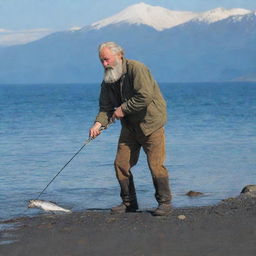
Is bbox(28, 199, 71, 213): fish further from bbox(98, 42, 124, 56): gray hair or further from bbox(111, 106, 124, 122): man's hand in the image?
bbox(98, 42, 124, 56): gray hair

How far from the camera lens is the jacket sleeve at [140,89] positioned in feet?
24.7

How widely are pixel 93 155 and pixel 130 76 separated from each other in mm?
12103

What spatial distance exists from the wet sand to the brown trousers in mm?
289

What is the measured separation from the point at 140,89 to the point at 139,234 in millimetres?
1364

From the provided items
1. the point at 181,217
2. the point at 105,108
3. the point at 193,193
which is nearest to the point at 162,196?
the point at 181,217

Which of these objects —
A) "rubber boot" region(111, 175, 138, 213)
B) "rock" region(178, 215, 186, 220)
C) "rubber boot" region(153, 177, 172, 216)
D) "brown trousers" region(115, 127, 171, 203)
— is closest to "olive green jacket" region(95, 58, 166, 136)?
"brown trousers" region(115, 127, 171, 203)

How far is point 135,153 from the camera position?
8.12 m

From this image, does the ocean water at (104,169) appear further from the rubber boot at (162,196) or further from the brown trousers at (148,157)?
the rubber boot at (162,196)

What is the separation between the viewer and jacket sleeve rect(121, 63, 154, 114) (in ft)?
24.7

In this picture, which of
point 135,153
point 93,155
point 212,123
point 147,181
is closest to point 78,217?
point 135,153

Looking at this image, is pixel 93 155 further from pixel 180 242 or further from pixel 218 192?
pixel 180 242

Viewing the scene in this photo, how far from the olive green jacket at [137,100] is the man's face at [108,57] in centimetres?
10

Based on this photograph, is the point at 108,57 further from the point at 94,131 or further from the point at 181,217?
the point at 181,217

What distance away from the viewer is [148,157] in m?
7.93
